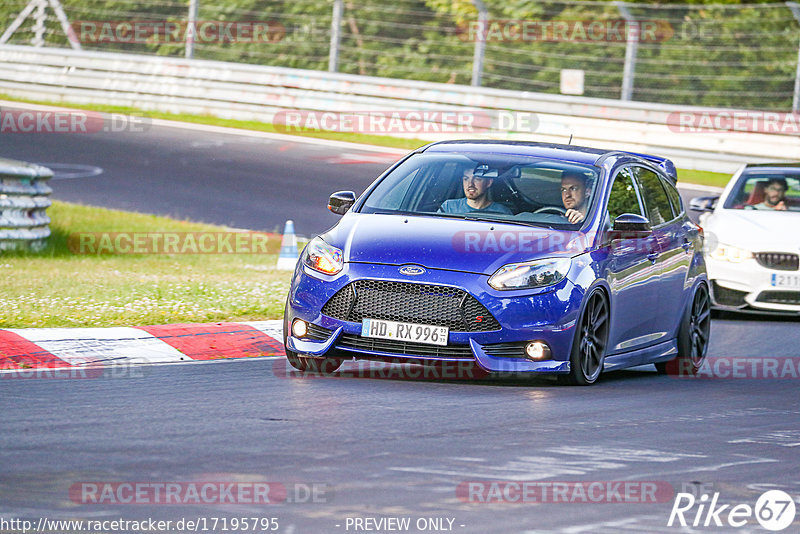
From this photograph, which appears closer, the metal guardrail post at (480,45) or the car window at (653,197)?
the car window at (653,197)

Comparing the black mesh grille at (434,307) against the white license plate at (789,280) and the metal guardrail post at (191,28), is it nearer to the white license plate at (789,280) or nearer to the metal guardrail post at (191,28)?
the white license plate at (789,280)

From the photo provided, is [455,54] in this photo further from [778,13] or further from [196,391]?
[196,391]

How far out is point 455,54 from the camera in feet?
96.8

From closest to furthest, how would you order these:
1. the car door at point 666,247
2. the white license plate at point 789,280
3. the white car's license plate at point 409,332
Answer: the white car's license plate at point 409,332
the car door at point 666,247
the white license plate at point 789,280

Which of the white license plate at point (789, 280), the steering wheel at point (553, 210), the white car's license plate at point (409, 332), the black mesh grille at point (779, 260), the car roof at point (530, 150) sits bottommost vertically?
the white license plate at point (789, 280)

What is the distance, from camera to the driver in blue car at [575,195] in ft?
33.0

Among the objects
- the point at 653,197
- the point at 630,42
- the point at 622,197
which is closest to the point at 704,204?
the point at 653,197

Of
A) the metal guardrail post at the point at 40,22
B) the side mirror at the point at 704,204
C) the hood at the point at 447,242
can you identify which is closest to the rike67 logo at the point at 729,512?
the hood at the point at 447,242

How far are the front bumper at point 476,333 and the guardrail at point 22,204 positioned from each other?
22.7 ft

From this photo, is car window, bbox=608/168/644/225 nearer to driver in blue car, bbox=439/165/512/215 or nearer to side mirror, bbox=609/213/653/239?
side mirror, bbox=609/213/653/239

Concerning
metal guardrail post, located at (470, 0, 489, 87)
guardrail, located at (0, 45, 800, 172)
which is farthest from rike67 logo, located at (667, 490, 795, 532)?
metal guardrail post, located at (470, 0, 489, 87)

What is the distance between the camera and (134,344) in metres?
10.5

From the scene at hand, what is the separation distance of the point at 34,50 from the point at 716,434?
22393 millimetres

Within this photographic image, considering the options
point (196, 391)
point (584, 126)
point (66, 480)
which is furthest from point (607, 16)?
point (66, 480)
